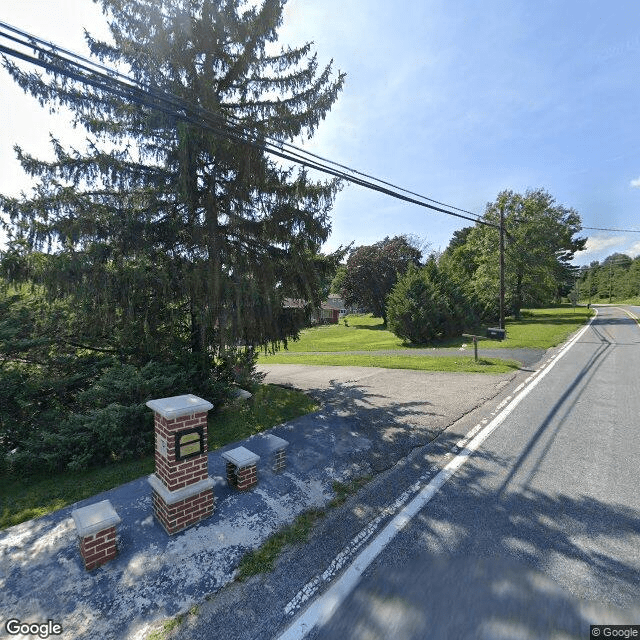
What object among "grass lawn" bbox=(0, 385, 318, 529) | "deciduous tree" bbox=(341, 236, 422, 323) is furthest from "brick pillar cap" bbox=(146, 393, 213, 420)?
"deciduous tree" bbox=(341, 236, 422, 323)

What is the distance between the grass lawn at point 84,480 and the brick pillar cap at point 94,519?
4.50 ft

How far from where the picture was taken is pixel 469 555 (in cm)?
317

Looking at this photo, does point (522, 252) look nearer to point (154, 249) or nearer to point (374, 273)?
point (374, 273)

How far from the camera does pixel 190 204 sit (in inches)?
298

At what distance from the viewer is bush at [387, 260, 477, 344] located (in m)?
19.2

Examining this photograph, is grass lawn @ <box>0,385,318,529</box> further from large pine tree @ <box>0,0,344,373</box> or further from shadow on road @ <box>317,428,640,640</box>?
shadow on road @ <box>317,428,640,640</box>

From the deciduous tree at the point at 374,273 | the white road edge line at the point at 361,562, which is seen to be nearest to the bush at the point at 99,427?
the white road edge line at the point at 361,562

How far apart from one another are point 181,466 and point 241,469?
920 millimetres

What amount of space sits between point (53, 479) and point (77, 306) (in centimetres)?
327

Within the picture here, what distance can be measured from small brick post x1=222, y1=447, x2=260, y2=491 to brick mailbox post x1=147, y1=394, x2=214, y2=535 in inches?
19.8

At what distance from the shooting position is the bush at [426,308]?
1919cm

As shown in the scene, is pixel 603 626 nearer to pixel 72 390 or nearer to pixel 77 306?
pixel 72 390

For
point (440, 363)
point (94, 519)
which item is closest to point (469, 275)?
point (440, 363)

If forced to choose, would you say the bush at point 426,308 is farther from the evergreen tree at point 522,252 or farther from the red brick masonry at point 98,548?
the red brick masonry at point 98,548
